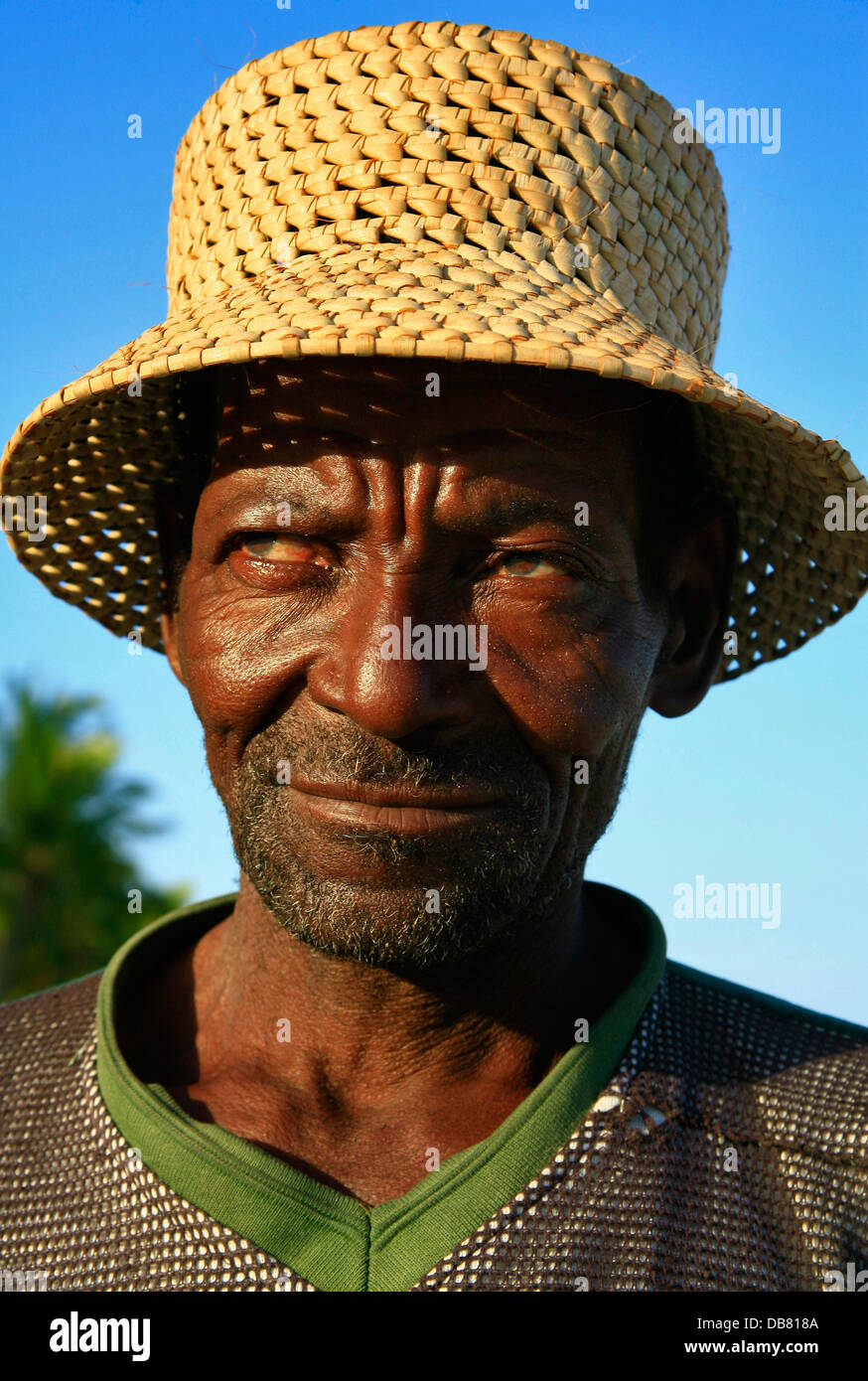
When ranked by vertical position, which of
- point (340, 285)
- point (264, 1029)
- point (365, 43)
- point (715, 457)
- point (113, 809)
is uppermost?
point (365, 43)

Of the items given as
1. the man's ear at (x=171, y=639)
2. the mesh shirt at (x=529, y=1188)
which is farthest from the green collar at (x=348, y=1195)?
the man's ear at (x=171, y=639)

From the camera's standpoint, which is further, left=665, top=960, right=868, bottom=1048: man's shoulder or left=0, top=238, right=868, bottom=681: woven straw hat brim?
left=665, top=960, right=868, bottom=1048: man's shoulder

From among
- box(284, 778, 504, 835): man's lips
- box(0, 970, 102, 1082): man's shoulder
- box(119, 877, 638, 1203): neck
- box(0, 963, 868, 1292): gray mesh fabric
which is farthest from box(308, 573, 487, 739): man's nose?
box(0, 970, 102, 1082): man's shoulder

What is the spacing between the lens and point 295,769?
2.71 m

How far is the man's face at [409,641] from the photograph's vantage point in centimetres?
262

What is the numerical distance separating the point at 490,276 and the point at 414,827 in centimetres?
109

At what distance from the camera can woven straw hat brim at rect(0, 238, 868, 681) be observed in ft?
7.95

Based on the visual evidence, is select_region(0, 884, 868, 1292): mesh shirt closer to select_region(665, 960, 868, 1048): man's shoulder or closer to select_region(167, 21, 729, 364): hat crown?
select_region(665, 960, 868, 1048): man's shoulder

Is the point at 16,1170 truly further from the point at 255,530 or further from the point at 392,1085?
the point at 255,530

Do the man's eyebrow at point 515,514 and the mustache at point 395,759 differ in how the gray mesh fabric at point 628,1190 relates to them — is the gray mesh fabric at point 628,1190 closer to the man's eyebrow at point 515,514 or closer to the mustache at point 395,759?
the mustache at point 395,759

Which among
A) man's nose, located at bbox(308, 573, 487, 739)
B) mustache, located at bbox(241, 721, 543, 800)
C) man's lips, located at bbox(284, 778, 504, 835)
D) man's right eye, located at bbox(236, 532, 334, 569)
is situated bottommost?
man's lips, located at bbox(284, 778, 504, 835)

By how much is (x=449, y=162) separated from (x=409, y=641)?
100 centimetres

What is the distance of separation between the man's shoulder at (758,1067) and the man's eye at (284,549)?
130cm
